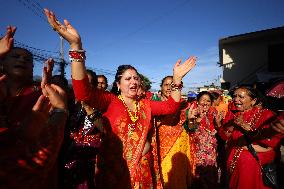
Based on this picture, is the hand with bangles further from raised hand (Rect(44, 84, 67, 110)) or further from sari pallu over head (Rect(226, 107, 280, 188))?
raised hand (Rect(44, 84, 67, 110))

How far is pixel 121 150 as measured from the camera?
289 cm

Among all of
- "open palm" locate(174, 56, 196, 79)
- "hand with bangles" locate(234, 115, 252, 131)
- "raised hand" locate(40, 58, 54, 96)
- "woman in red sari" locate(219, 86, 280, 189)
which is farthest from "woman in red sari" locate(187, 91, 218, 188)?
"raised hand" locate(40, 58, 54, 96)

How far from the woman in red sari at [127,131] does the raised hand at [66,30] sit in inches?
19.1

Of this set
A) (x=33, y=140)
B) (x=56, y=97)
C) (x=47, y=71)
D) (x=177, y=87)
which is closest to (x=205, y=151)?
(x=177, y=87)

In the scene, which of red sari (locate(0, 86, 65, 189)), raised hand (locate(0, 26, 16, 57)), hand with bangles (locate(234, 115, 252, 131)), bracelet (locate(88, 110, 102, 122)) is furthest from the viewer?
hand with bangles (locate(234, 115, 252, 131))

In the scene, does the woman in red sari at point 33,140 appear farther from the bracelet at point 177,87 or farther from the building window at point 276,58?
the building window at point 276,58

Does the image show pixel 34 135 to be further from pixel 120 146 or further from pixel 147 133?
pixel 147 133

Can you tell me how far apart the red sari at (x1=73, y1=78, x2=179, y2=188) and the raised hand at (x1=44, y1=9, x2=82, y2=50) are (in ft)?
1.86

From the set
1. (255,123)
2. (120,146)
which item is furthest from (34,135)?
(255,123)

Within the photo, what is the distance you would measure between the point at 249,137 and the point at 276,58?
44.5 feet

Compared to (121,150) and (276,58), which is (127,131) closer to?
(121,150)

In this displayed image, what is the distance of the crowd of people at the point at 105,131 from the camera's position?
147cm

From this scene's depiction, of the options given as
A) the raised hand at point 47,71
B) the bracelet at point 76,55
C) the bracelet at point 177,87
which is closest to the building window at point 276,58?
the bracelet at point 177,87

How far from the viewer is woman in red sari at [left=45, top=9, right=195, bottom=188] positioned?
2.88 metres
